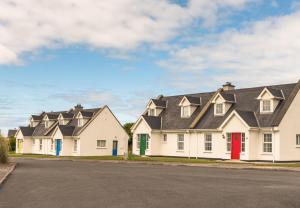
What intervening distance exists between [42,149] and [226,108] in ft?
107

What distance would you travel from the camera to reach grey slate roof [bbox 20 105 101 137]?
58.7 m

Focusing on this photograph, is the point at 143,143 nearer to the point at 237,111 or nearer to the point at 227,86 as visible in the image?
the point at 227,86

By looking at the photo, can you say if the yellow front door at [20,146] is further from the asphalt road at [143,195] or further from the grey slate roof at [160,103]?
the asphalt road at [143,195]

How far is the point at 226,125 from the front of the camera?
40.6 metres

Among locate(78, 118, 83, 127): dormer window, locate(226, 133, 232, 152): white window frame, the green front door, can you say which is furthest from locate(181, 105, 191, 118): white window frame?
locate(78, 118, 83, 127): dormer window

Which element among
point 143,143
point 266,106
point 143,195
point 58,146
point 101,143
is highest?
point 266,106

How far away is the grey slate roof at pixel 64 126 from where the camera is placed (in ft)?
193

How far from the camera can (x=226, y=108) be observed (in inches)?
1722

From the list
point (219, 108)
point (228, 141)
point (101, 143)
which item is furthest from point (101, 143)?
point (228, 141)

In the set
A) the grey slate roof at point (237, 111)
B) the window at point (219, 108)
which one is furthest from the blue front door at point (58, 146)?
the window at point (219, 108)

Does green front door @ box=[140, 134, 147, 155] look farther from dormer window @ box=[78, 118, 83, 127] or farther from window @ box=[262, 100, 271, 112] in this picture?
window @ box=[262, 100, 271, 112]

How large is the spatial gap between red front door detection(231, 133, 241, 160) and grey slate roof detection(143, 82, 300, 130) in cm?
191

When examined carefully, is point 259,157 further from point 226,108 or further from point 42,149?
point 42,149

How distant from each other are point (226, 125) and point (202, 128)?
358 cm
